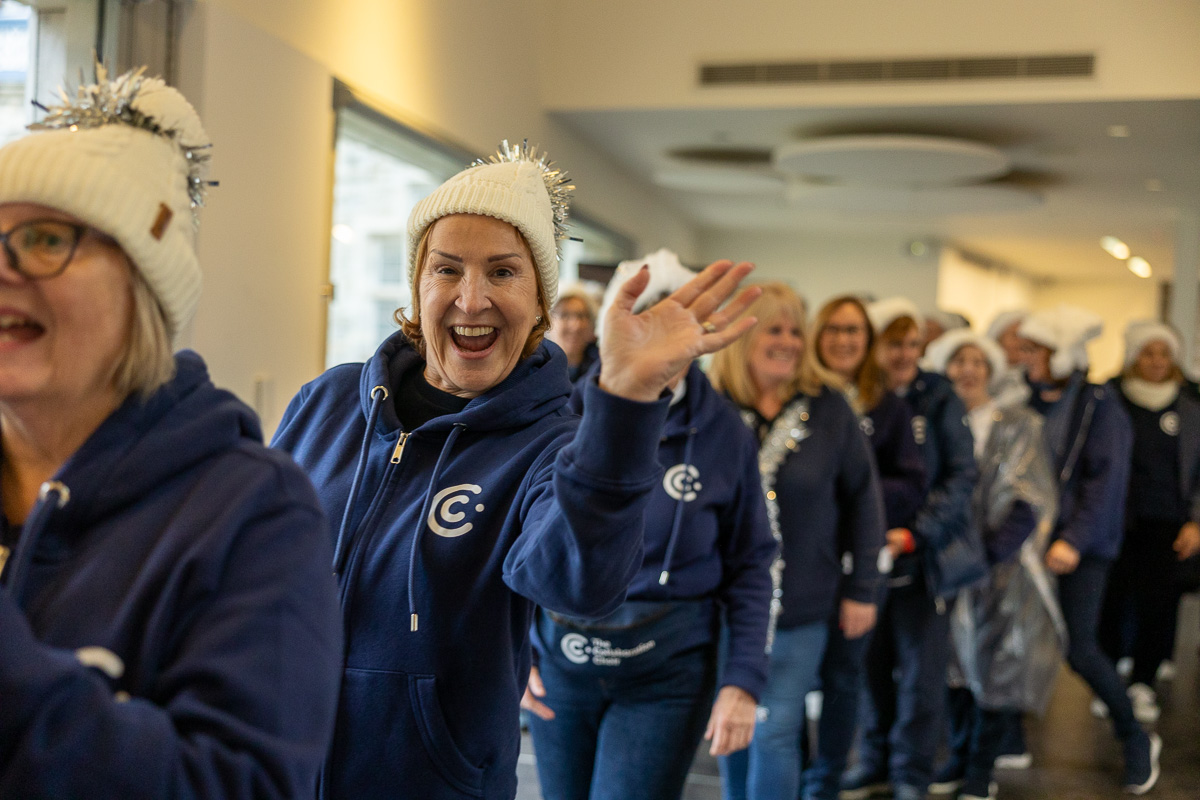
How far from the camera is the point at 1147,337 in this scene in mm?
5152

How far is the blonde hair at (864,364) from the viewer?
12.4 ft

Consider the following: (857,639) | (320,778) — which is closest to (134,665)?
→ (320,778)

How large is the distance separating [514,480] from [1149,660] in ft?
15.9

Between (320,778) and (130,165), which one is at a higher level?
(130,165)

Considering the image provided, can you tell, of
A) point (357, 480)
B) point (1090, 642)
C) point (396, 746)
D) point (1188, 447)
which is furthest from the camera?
point (1188, 447)

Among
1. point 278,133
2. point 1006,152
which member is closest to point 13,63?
point 278,133

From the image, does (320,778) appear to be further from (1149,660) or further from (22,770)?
(1149,660)

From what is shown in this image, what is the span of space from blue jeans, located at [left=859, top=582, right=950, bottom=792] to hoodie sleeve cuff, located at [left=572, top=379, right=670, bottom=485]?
2741 millimetres

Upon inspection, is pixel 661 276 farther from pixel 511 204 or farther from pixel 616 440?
pixel 616 440

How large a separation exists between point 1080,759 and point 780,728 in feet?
7.53

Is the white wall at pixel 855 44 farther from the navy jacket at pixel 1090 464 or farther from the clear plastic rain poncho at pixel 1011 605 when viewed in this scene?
the clear plastic rain poncho at pixel 1011 605

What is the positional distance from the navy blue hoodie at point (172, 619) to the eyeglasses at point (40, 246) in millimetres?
135

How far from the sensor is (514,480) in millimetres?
1390

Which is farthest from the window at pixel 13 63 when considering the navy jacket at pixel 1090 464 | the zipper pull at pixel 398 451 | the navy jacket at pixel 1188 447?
the navy jacket at pixel 1188 447
